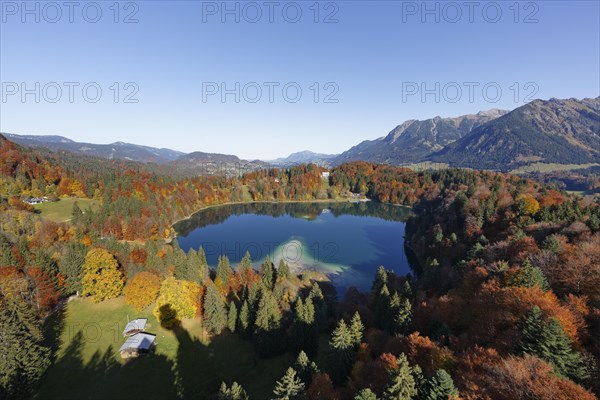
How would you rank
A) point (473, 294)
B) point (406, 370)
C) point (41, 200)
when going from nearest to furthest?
point (406, 370), point (473, 294), point (41, 200)

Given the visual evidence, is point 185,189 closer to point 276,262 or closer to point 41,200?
point 41,200

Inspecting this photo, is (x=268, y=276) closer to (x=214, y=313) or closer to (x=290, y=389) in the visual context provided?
(x=214, y=313)

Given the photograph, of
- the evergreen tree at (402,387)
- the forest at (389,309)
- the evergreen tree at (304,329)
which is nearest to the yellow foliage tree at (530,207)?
the forest at (389,309)

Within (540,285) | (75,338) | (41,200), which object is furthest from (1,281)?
(41,200)

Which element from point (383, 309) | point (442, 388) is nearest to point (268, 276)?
point (383, 309)

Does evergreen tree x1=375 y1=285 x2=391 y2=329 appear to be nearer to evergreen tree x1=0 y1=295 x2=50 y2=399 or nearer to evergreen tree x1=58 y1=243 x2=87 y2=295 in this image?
evergreen tree x1=0 y1=295 x2=50 y2=399

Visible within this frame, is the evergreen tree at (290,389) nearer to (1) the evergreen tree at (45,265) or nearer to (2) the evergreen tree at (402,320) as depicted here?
(2) the evergreen tree at (402,320)
